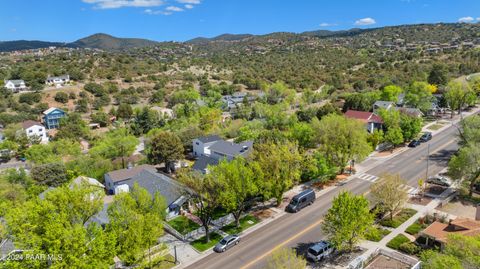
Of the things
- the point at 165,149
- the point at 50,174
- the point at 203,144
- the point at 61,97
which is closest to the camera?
the point at 50,174

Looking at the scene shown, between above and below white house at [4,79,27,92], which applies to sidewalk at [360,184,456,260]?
below

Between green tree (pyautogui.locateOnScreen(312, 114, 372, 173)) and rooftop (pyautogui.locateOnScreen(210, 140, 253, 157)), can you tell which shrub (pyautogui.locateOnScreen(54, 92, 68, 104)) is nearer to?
rooftop (pyautogui.locateOnScreen(210, 140, 253, 157))

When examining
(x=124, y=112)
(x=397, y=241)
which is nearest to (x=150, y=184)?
(x=397, y=241)

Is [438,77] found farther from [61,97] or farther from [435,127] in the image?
[61,97]

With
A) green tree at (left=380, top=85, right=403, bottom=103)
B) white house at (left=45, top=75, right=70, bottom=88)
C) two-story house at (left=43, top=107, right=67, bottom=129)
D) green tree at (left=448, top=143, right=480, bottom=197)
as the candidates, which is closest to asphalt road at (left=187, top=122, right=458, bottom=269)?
green tree at (left=448, top=143, right=480, bottom=197)

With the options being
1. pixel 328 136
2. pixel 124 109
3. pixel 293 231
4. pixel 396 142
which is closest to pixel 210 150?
pixel 328 136

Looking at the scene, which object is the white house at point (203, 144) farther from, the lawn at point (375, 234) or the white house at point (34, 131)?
the white house at point (34, 131)

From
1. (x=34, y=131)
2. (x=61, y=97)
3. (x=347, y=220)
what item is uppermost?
(x=61, y=97)
